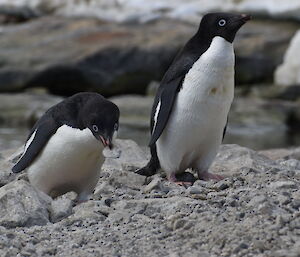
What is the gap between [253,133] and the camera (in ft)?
50.5

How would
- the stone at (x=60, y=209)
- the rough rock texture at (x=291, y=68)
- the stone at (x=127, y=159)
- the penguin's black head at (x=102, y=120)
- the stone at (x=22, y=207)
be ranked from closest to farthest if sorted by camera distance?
the stone at (x=22, y=207)
the stone at (x=60, y=209)
the penguin's black head at (x=102, y=120)
the stone at (x=127, y=159)
the rough rock texture at (x=291, y=68)

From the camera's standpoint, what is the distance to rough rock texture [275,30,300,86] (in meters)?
17.9

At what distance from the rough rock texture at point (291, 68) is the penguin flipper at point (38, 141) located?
12849mm

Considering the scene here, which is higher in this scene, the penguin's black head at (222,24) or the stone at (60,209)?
the penguin's black head at (222,24)

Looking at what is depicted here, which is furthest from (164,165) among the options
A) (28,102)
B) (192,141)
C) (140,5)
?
(140,5)

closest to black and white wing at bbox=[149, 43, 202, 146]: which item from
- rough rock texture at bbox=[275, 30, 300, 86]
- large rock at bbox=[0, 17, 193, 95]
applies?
rough rock texture at bbox=[275, 30, 300, 86]

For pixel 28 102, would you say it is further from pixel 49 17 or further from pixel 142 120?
pixel 49 17

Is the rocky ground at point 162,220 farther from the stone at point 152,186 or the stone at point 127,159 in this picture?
the stone at point 127,159

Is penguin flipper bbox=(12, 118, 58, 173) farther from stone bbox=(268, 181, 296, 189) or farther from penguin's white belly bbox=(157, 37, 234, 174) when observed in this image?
stone bbox=(268, 181, 296, 189)

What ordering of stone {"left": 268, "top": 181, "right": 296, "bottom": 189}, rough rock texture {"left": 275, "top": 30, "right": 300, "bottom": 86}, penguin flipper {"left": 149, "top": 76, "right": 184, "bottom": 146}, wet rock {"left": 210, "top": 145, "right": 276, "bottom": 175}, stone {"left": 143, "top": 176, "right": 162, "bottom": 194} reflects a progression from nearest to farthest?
1. stone {"left": 268, "top": 181, "right": 296, "bottom": 189}
2. stone {"left": 143, "top": 176, "right": 162, "bottom": 194}
3. penguin flipper {"left": 149, "top": 76, "right": 184, "bottom": 146}
4. wet rock {"left": 210, "top": 145, "right": 276, "bottom": 175}
5. rough rock texture {"left": 275, "top": 30, "right": 300, "bottom": 86}

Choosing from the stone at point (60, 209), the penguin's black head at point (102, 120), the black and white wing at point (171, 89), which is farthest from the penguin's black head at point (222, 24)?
the stone at point (60, 209)

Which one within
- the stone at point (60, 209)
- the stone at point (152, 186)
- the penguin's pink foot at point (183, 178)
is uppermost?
the stone at point (60, 209)

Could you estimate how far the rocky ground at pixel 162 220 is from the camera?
418 centimetres

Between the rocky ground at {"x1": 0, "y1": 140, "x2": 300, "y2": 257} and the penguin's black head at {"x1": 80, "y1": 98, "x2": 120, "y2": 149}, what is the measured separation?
370mm
